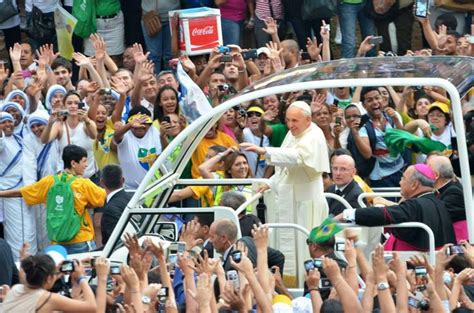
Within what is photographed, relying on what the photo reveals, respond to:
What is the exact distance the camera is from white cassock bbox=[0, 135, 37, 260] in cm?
1684

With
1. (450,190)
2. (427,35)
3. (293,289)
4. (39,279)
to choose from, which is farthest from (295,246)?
(427,35)

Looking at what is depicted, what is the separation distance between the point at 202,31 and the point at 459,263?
8.22 m

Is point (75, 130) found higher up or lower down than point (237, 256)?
higher up

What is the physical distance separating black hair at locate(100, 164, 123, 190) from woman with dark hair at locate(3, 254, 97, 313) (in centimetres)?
431

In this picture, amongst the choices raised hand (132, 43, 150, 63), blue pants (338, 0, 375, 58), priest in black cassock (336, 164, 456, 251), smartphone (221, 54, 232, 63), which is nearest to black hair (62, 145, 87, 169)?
raised hand (132, 43, 150, 63)

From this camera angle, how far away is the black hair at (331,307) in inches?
425

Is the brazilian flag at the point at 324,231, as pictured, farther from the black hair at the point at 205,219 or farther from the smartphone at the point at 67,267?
the smartphone at the point at 67,267

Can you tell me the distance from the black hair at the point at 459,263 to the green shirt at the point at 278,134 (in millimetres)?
5927

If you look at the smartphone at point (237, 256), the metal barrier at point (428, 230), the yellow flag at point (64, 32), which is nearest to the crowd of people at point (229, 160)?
the smartphone at point (237, 256)

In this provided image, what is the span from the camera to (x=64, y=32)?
2062cm

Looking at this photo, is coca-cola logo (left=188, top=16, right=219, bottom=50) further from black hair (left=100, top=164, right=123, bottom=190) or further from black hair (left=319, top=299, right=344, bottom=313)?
black hair (left=319, top=299, right=344, bottom=313)

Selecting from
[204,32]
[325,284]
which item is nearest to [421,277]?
[325,284]

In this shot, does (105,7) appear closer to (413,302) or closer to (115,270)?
(115,270)

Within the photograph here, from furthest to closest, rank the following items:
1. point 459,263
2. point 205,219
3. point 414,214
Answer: point 205,219 < point 414,214 < point 459,263
